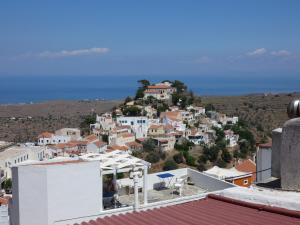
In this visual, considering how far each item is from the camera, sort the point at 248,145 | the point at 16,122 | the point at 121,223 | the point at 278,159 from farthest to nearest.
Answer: the point at 16,122
the point at 248,145
the point at 278,159
the point at 121,223

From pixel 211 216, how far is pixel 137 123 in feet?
189

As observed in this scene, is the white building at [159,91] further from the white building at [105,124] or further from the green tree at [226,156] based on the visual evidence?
the green tree at [226,156]

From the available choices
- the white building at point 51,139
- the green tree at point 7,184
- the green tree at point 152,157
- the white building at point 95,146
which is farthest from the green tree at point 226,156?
the green tree at point 7,184

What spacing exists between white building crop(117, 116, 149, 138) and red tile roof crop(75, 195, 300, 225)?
55.6m

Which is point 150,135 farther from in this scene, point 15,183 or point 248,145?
point 15,183

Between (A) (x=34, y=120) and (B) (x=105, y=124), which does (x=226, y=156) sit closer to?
(B) (x=105, y=124)

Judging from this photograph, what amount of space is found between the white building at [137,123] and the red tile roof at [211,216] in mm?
55627

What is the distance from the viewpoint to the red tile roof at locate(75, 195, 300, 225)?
5691 mm

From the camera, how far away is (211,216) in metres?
5.96

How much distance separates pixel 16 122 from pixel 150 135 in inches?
1933

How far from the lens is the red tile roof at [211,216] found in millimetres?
5691

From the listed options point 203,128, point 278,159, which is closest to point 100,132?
point 203,128

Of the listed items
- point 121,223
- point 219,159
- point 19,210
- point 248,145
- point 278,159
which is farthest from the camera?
point 248,145

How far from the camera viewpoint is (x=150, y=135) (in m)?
62.3
